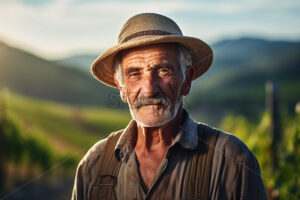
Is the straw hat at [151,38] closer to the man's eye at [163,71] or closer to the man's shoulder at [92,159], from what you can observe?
the man's eye at [163,71]

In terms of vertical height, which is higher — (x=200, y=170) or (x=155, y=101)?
(x=155, y=101)

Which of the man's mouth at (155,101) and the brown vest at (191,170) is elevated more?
the man's mouth at (155,101)

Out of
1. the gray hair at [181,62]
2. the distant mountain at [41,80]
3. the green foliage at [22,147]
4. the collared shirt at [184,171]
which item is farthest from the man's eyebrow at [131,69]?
the distant mountain at [41,80]

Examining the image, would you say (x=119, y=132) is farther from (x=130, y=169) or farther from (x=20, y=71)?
(x=20, y=71)

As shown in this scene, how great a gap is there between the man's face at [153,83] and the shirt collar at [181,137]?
0.43ft

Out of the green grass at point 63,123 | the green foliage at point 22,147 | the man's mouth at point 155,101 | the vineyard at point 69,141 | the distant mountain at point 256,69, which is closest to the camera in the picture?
the man's mouth at point 155,101

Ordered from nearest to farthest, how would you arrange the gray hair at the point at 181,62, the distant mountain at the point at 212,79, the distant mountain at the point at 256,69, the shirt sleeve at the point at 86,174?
1. the gray hair at the point at 181,62
2. the shirt sleeve at the point at 86,174
3. the distant mountain at the point at 212,79
4. the distant mountain at the point at 256,69

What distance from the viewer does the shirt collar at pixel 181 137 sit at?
79.6 inches

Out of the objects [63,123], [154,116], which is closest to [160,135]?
[154,116]

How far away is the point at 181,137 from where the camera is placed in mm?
2045

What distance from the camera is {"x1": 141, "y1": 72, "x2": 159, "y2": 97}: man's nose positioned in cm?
194

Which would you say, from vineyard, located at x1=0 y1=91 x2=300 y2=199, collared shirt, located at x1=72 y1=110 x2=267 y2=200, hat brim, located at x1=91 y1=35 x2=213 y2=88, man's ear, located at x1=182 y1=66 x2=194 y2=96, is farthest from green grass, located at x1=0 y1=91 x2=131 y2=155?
collared shirt, located at x1=72 y1=110 x2=267 y2=200

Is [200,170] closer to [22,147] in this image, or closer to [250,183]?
[250,183]

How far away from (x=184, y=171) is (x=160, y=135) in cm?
29
